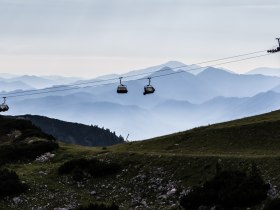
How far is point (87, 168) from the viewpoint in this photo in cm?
4350

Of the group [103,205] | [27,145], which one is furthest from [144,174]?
[27,145]

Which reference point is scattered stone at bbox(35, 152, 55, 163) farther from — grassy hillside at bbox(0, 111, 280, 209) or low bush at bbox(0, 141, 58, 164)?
low bush at bbox(0, 141, 58, 164)

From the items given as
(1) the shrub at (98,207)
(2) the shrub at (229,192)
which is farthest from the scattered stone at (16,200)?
(2) the shrub at (229,192)

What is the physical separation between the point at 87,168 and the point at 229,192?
16.1m

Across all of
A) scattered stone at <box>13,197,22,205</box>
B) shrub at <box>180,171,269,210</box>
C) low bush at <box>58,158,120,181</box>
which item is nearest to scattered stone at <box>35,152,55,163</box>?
low bush at <box>58,158,120,181</box>

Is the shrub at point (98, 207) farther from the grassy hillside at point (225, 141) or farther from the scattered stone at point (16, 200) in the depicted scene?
the grassy hillside at point (225, 141)

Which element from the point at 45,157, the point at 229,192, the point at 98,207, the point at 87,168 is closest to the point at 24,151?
the point at 45,157

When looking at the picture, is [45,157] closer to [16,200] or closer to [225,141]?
[16,200]

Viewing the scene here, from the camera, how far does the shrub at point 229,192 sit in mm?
30250

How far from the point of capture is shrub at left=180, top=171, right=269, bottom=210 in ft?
99.2

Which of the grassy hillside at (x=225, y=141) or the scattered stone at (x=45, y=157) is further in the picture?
the scattered stone at (x=45, y=157)

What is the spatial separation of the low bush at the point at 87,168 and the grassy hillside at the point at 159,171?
0.32 metres

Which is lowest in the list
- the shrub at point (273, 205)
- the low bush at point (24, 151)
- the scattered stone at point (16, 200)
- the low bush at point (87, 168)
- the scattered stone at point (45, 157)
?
Result: the scattered stone at point (16, 200)

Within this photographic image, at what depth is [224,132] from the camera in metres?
48.4
